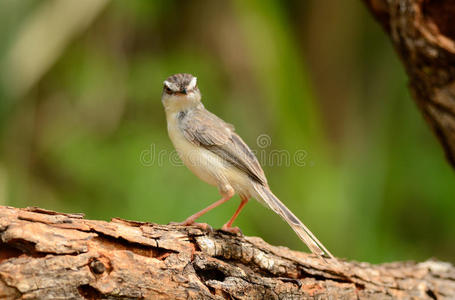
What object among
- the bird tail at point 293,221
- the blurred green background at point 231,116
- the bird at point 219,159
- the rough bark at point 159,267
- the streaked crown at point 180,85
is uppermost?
the blurred green background at point 231,116

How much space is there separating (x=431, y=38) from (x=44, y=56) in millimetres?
5331

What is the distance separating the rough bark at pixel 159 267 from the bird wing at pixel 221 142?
0.79 metres

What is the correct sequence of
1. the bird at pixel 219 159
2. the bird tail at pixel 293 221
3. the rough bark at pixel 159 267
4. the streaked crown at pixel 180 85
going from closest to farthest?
the rough bark at pixel 159 267, the bird tail at pixel 293 221, the bird at pixel 219 159, the streaked crown at pixel 180 85

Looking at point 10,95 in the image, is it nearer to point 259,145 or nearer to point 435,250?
point 259,145

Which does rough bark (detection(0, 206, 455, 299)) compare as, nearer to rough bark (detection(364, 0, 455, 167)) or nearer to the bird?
the bird

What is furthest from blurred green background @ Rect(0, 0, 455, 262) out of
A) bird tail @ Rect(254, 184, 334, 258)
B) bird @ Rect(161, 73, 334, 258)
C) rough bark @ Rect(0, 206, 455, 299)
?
rough bark @ Rect(0, 206, 455, 299)

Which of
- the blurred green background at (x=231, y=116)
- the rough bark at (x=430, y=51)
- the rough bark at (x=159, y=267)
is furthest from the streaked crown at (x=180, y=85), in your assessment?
the rough bark at (x=430, y=51)

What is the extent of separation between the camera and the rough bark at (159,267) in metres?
3.12

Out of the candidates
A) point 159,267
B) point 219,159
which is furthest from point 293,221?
point 159,267

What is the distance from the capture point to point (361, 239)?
7453 mm

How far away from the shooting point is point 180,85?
5.50m

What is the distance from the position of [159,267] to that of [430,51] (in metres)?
3.47

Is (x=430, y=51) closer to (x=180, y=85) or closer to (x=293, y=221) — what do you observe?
(x=293, y=221)

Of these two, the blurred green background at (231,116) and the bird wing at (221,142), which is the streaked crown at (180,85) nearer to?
the bird wing at (221,142)
